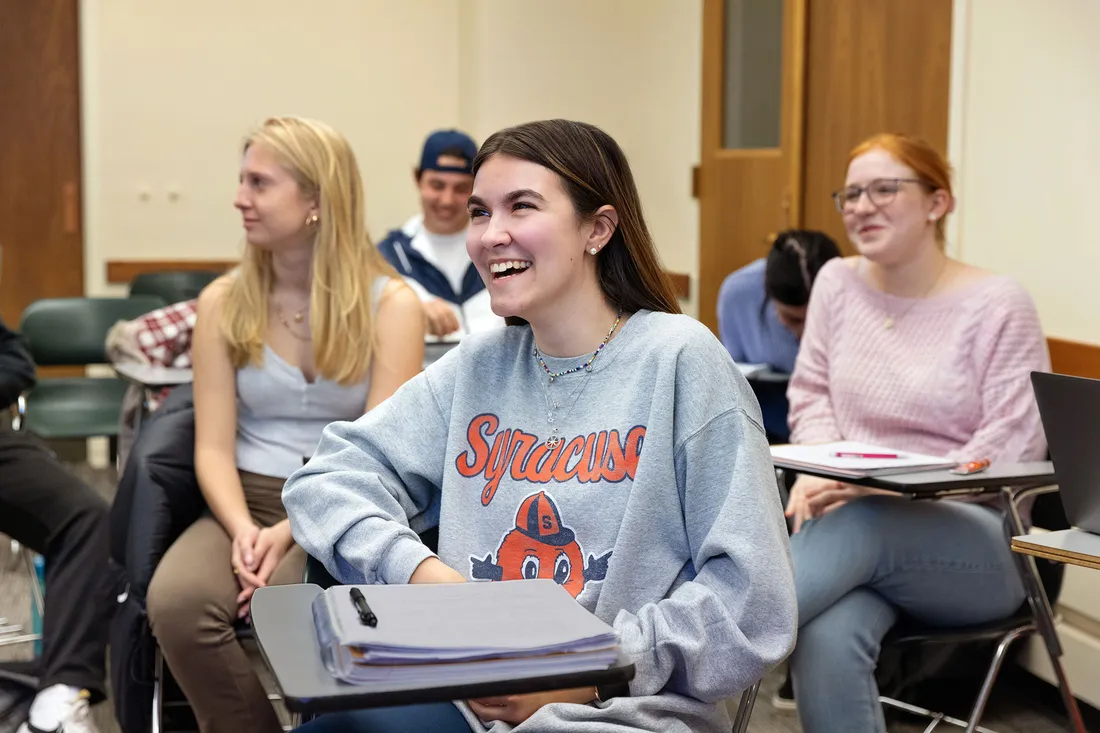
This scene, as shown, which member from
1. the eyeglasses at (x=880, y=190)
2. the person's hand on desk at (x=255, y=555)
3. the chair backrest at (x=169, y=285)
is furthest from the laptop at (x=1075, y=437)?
the chair backrest at (x=169, y=285)

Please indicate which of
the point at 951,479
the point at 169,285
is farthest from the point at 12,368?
the point at 169,285

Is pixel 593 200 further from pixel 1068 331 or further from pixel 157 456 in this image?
pixel 1068 331

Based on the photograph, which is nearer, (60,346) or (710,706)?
(710,706)

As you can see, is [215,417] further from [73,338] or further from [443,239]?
[73,338]

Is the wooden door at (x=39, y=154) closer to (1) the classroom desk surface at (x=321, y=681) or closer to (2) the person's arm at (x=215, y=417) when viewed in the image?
(2) the person's arm at (x=215, y=417)

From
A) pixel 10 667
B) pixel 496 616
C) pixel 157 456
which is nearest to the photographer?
pixel 496 616

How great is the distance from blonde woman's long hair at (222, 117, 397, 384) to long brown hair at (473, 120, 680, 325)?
3.05 feet

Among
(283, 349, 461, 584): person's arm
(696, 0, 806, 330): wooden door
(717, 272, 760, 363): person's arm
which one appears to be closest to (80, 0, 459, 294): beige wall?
(696, 0, 806, 330): wooden door

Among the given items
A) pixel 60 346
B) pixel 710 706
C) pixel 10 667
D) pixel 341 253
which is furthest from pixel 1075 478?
pixel 60 346

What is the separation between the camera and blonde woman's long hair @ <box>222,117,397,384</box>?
2.52m

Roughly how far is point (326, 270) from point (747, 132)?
305 centimetres

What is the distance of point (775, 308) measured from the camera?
358 cm

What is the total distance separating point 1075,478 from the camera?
5.74 ft

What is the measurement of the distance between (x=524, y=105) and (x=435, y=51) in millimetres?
637
